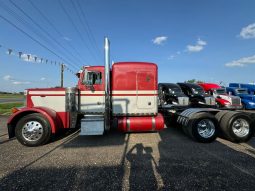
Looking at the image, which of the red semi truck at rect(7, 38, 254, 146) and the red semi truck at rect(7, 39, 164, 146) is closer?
the red semi truck at rect(7, 38, 254, 146)

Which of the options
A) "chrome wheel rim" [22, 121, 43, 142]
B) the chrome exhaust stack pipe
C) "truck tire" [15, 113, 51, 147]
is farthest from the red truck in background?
"chrome wheel rim" [22, 121, 43, 142]

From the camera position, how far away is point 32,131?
18.1ft

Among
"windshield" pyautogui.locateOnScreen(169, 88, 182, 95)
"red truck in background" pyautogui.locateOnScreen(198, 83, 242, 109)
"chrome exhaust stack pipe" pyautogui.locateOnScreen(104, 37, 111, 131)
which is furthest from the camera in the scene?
"red truck in background" pyautogui.locateOnScreen(198, 83, 242, 109)

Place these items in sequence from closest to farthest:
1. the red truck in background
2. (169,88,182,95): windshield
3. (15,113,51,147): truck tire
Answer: (15,113,51,147): truck tire
(169,88,182,95): windshield
the red truck in background

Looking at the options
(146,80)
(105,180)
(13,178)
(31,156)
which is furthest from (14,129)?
(146,80)

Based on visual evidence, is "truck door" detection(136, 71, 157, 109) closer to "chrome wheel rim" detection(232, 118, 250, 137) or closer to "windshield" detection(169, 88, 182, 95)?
"chrome wheel rim" detection(232, 118, 250, 137)

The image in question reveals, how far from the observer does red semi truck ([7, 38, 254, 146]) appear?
220 inches

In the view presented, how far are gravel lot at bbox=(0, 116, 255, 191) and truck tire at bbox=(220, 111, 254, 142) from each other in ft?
0.81

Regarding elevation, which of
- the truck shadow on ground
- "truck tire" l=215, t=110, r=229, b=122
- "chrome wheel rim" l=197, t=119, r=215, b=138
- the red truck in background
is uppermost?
the red truck in background

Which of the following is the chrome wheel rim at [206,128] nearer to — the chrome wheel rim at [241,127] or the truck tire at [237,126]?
the truck tire at [237,126]

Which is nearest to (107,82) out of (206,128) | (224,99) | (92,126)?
(92,126)

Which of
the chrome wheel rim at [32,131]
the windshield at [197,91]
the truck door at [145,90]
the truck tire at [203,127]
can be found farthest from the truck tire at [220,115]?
the windshield at [197,91]

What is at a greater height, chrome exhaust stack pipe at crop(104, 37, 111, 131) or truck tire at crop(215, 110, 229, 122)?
chrome exhaust stack pipe at crop(104, 37, 111, 131)

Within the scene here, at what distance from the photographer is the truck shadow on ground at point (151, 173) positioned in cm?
322
